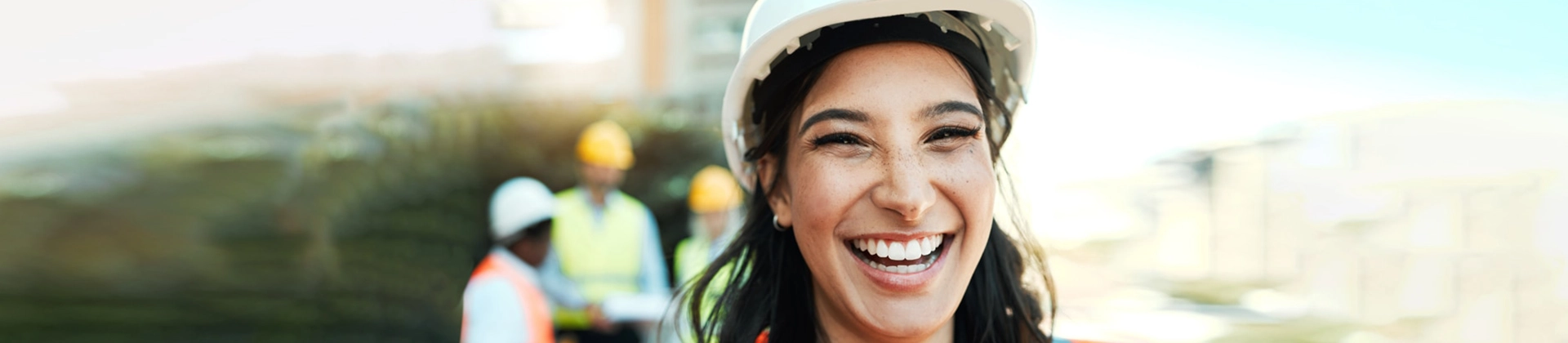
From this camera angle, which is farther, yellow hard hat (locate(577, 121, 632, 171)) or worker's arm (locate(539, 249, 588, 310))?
yellow hard hat (locate(577, 121, 632, 171))

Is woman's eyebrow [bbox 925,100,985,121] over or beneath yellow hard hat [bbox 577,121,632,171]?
beneath

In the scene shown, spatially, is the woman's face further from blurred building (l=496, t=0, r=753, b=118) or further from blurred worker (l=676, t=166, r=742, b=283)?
blurred building (l=496, t=0, r=753, b=118)

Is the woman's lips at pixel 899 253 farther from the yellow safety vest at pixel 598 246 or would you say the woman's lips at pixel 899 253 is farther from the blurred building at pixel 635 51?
the blurred building at pixel 635 51

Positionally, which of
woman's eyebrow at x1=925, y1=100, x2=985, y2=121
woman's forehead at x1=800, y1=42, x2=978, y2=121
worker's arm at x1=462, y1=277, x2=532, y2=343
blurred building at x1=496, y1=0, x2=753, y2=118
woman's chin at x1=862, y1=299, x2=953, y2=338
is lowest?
worker's arm at x1=462, y1=277, x2=532, y2=343

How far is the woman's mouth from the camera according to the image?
157 centimetres

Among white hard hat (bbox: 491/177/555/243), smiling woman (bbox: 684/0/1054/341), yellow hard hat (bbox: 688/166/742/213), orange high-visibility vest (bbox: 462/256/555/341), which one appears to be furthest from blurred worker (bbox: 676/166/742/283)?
smiling woman (bbox: 684/0/1054/341)

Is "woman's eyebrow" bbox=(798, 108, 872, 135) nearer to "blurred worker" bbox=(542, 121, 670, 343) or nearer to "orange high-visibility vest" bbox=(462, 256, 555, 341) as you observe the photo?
"orange high-visibility vest" bbox=(462, 256, 555, 341)

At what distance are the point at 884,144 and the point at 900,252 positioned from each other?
0.55 ft

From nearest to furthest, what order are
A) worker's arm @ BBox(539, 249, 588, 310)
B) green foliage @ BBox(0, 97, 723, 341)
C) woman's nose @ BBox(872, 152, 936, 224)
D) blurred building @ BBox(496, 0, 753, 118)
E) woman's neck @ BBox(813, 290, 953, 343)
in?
1. woman's nose @ BBox(872, 152, 936, 224)
2. woman's neck @ BBox(813, 290, 953, 343)
3. worker's arm @ BBox(539, 249, 588, 310)
4. green foliage @ BBox(0, 97, 723, 341)
5. blurred building @ BBox(496, 0, 753, 118)

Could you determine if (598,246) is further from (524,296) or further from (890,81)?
(890,81)

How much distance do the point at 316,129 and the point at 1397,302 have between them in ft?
21.8

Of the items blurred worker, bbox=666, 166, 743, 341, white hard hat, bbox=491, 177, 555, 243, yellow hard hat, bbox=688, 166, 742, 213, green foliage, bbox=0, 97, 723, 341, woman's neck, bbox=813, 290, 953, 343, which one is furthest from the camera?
yellow hard hat, bbox=688, 166, 742, 213

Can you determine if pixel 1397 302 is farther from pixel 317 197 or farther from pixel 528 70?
pixel 528 70

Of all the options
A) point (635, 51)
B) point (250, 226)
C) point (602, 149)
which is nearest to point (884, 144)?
point (602, 149)
